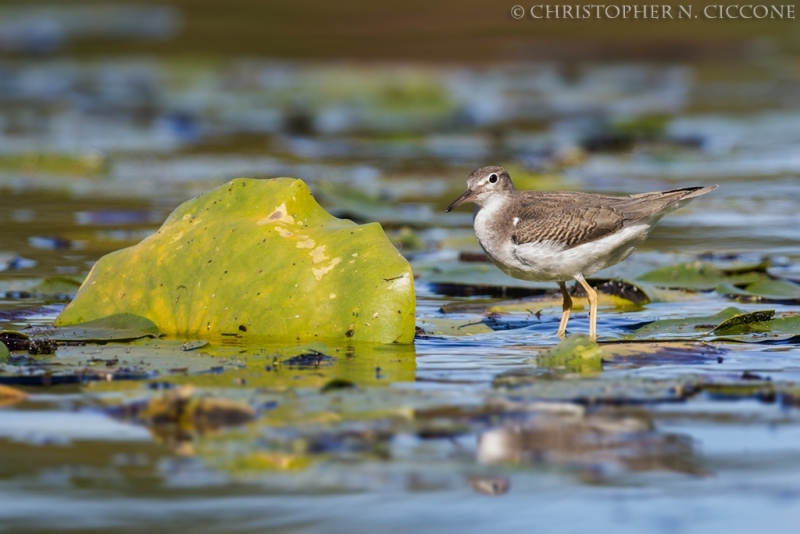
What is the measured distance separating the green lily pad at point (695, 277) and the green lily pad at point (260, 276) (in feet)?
7.55

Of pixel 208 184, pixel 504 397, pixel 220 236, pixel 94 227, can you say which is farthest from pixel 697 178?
pixel 504 397

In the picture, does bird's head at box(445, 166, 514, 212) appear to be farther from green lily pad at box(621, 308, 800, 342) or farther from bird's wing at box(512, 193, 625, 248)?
green lily pad at box(621, 308, 800, 342)

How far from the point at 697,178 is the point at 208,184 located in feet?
16.5

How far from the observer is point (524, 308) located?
6.72 metres

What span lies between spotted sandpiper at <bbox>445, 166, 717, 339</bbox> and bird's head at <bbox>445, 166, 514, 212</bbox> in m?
0.28

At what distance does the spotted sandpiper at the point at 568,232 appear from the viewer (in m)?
6.39

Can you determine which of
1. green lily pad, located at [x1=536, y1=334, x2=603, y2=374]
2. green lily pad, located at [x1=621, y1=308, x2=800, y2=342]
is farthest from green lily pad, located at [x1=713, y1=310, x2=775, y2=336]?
green lily pad, located at [x1=536, y1=334, x2=603, y2=374]

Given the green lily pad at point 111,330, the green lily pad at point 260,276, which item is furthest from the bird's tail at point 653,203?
the green lily pad at point 111,330

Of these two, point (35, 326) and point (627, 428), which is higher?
point (35, 326)

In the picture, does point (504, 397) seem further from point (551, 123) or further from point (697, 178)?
point (551, 123)

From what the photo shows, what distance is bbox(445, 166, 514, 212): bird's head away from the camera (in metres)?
7.04

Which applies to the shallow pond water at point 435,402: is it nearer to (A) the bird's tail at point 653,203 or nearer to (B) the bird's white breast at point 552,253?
(B) the bird's white breast at point 552,253

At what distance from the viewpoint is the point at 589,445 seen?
3787mm

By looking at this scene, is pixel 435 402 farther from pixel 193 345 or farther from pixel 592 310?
pixel 592 310
